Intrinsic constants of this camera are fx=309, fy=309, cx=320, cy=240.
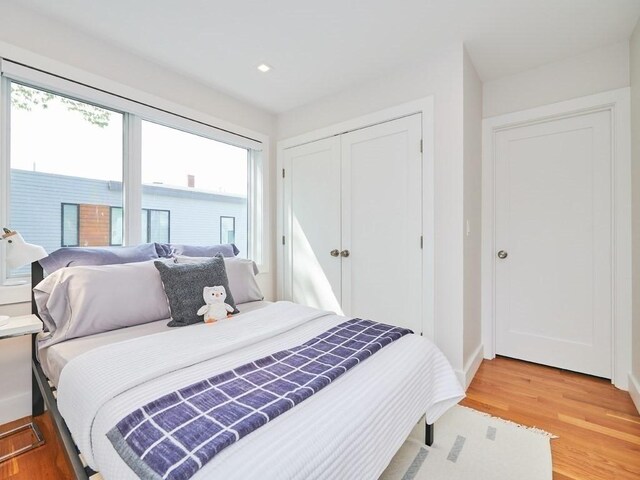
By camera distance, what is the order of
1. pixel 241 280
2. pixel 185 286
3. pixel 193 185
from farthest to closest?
pixel 193 185 → pixel 241 280 → pixel 185 286

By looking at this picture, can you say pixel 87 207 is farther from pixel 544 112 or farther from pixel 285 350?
pixel 544 112

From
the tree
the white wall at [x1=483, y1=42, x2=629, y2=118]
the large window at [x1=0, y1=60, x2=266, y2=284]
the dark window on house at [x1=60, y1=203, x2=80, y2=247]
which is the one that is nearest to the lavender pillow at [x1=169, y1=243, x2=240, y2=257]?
the large window at [x1=0, y1=60, x2=266, y2=284]

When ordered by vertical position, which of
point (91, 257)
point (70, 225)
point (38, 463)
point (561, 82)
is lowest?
point (38, 463)

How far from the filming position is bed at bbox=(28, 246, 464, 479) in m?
0.83

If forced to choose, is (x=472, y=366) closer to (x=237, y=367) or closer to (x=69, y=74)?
(x=237, y=367)

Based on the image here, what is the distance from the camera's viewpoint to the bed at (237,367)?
832mm

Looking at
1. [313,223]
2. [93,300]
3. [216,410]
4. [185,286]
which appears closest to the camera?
[216,410]

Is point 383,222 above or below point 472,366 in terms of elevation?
above

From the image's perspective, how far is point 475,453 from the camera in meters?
1.61

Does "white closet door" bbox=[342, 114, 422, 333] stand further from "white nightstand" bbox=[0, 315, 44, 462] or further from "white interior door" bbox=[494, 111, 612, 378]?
"white nightstand" bbox=[0, 315, 44, 462]

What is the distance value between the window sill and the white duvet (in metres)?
0.98

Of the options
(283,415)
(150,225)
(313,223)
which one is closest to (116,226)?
(150,225)

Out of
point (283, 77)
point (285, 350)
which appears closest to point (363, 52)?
point (283, 77)

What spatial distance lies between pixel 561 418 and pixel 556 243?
1380mm
